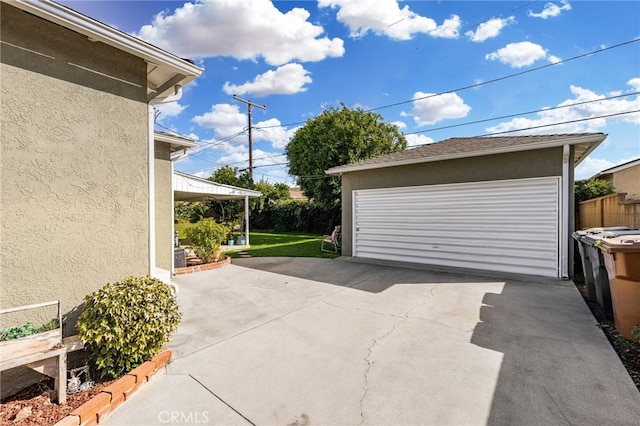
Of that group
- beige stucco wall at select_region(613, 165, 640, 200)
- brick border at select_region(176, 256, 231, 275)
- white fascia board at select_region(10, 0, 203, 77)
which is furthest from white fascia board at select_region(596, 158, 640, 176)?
white fascia board at select_region(10, 0, 203, 77)

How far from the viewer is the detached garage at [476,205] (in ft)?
22.3

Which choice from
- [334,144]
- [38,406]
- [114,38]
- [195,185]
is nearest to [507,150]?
[114,38]

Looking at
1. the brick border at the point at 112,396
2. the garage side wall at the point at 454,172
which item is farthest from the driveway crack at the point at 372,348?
the garage side wall at the point at 454,172

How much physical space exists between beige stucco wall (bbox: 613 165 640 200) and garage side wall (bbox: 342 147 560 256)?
30.3ft

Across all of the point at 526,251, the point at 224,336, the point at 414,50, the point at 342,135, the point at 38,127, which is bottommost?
the point at 224,336

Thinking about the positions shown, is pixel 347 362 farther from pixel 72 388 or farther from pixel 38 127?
pixel 38 127

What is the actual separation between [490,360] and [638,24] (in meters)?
11.9

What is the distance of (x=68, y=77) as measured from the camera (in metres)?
3.21

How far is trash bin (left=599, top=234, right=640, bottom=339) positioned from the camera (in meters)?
3.61

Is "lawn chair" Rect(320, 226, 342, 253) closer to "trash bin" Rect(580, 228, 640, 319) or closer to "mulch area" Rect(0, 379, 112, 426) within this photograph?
"trash bin" Rect(580, 228, 640, 319)

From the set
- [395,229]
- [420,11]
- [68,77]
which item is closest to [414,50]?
[420,11]

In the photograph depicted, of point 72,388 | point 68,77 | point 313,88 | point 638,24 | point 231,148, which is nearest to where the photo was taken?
point 72,388

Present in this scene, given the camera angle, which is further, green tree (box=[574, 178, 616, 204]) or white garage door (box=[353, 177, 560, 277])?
green tree (box=[574, 178, 616, 204])

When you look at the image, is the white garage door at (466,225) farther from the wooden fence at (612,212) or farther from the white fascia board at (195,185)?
the white fascia board at (195,185)
